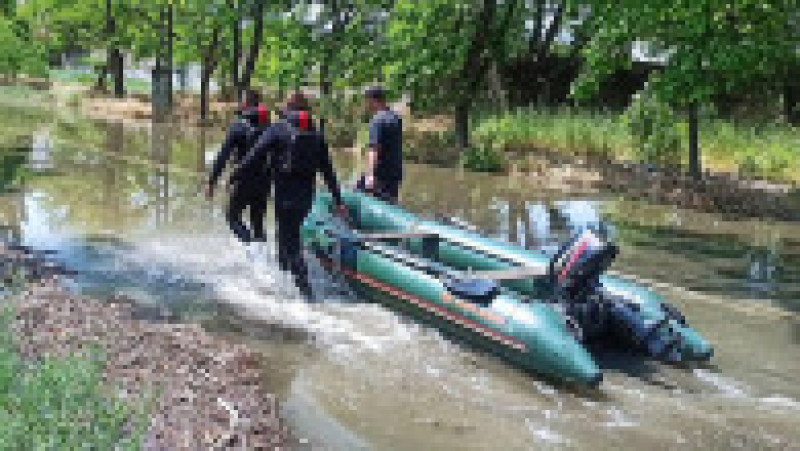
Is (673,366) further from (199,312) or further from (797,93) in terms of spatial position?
(797,93)

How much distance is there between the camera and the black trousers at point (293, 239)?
820 cm

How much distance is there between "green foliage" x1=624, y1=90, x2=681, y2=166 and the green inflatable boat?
8746mm

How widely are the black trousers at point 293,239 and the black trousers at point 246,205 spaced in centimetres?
92

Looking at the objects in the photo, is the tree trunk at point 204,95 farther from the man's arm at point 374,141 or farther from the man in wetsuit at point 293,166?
the man in wetsuit at point 293,166

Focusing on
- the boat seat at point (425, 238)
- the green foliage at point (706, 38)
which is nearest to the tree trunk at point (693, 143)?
the green foliage at point (706, 38)

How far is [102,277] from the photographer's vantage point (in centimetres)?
812

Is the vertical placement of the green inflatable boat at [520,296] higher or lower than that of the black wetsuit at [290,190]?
lower

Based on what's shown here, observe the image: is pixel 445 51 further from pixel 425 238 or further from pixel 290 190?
pixel 290 190

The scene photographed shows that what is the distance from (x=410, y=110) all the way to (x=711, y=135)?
9789mm

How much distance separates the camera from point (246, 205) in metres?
9.32

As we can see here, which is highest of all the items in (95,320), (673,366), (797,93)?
(797,93)

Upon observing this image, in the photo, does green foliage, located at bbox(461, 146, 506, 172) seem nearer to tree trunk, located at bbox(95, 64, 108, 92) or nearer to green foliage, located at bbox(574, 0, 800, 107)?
green foliage, located at bbox(574, 0, 800, 107)

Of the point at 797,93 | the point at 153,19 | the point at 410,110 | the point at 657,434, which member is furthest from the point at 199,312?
the point at 153,19

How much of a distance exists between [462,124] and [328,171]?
1303 cm
